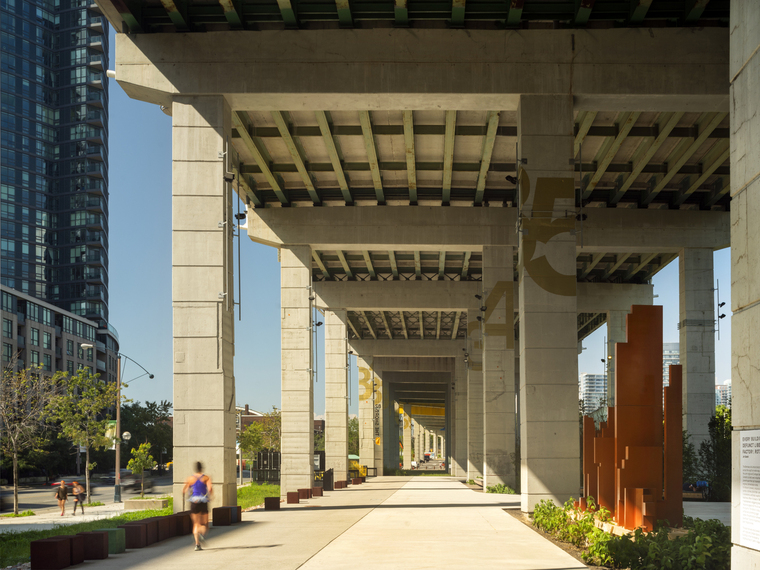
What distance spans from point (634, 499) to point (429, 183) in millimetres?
21951

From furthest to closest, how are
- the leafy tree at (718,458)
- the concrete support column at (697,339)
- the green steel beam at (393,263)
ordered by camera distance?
the green steel beam at (393,263) < the concrete support column at (697,339) < the leafy tree at (718,458)

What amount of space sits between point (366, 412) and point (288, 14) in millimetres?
51939

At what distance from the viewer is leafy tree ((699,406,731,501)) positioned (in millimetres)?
28859

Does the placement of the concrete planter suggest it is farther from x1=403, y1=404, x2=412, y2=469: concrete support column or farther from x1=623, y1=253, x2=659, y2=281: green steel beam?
x1=403, y1=404, x2=412, y2=469: concrete support column

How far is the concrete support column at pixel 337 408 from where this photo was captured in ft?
163

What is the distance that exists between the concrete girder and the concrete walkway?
14434 mm

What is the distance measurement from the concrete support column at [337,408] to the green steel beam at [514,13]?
31250 mm

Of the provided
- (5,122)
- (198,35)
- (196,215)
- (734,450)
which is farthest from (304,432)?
(5,122)

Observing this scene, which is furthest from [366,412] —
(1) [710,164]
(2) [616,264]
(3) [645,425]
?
(3) [645,425]

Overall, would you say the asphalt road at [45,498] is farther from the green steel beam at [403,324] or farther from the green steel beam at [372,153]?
the green steel beam at [372,153]

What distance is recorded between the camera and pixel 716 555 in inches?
395

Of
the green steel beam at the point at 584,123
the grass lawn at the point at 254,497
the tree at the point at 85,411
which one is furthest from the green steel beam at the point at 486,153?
the tree at the point at 85,411

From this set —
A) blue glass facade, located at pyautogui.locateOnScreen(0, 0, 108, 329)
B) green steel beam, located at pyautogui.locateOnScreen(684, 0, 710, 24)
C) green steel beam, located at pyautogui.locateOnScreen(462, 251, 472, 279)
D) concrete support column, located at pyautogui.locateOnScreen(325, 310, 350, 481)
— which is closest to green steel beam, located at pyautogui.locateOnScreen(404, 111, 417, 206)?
green steel beam, located at pyautogui.locateOnScreen(462, 251, 472, 279)

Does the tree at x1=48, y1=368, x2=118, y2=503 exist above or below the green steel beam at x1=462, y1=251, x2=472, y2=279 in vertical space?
below
